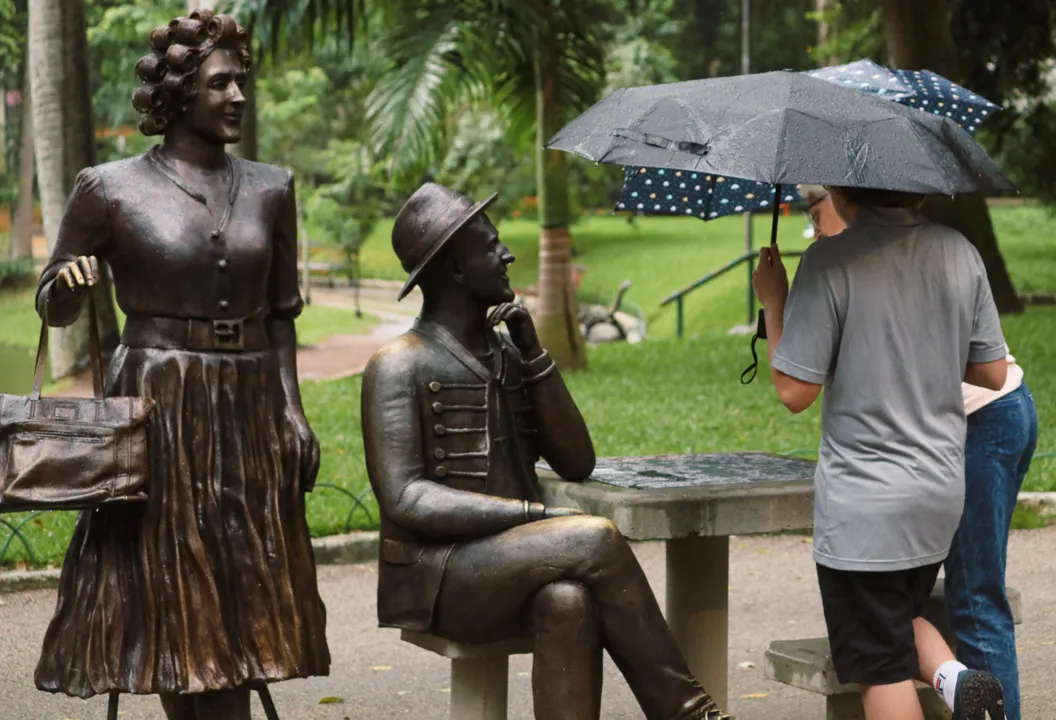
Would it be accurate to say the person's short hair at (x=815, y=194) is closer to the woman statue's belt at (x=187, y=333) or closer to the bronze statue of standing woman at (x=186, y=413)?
the bronze statue of standing woman at (x=186, y=413)

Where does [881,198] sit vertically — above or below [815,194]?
above

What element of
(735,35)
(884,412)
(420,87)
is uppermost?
(884,412)

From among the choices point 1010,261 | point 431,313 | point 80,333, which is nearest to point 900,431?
point 431,313

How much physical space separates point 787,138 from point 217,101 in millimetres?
1531

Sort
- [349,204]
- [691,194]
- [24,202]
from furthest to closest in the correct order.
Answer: [24,202] → [349,204] → [691,194]

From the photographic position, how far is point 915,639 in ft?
15.6

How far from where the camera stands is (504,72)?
15508 millimetres

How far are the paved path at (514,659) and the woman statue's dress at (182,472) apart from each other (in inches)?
61.3

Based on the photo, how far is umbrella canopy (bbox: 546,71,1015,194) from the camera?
429 cm

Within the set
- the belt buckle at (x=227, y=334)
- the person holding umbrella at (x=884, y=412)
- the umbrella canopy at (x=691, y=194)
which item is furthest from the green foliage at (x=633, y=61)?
the person holding umbrella at (x=884, y=412)

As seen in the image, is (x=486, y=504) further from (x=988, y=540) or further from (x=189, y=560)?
(x=988, y=540)

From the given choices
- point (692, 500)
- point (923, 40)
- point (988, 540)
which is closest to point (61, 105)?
point (923, 40)

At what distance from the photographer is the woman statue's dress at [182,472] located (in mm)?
4656

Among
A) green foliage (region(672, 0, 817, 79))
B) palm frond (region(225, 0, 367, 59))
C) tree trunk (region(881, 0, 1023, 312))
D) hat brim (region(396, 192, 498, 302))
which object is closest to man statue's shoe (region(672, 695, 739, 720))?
hat brim (region(396, 192, 498, 302))
